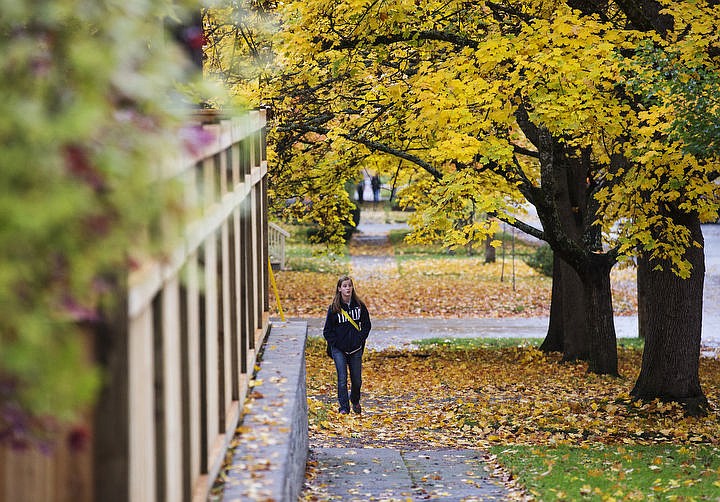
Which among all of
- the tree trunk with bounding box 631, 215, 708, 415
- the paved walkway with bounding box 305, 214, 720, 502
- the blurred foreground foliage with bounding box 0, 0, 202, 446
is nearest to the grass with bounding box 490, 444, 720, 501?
the paved walkway with bounding box 305, 214, 720, 502

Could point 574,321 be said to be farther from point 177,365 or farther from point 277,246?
point 277,246

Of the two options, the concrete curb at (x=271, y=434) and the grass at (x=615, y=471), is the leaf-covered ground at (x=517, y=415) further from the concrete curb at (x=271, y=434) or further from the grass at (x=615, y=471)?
the concrete curb at (x=271, y=434)

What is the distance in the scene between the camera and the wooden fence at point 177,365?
2.99m

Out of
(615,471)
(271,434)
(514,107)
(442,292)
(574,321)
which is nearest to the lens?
(271,434)

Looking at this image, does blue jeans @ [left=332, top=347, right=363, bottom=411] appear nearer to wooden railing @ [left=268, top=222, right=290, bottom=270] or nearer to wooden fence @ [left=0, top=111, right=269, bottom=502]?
wooden fence @ [left=0, top=111, right=269, bottom=502]

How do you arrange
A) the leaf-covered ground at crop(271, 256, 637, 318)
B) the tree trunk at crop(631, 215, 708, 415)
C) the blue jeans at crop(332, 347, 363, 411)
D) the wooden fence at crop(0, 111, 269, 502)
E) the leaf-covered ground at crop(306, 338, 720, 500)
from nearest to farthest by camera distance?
1. the wooden fence at crop(0, 111, 269, 502)
2. the leaf-covered ground at crop(306, 338, 720, 500)
3. the blue jeans at crop(332, 347, 363, 411)
4. the tree trunk at crop(631, 215, 708, 415)
5. the leaf-covered ground at crop(271, 256, 637, 318)

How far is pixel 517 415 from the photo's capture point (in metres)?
12.7

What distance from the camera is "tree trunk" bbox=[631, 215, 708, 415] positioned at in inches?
496

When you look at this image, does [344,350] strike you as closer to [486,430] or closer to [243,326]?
[486,430]

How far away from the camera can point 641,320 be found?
74.4 feet

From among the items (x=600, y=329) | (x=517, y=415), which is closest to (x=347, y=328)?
(x=517, y=415)

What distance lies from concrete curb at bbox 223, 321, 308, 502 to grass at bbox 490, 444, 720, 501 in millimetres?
2103

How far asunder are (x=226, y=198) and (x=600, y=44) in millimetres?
6626

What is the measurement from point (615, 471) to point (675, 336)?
166 inches
